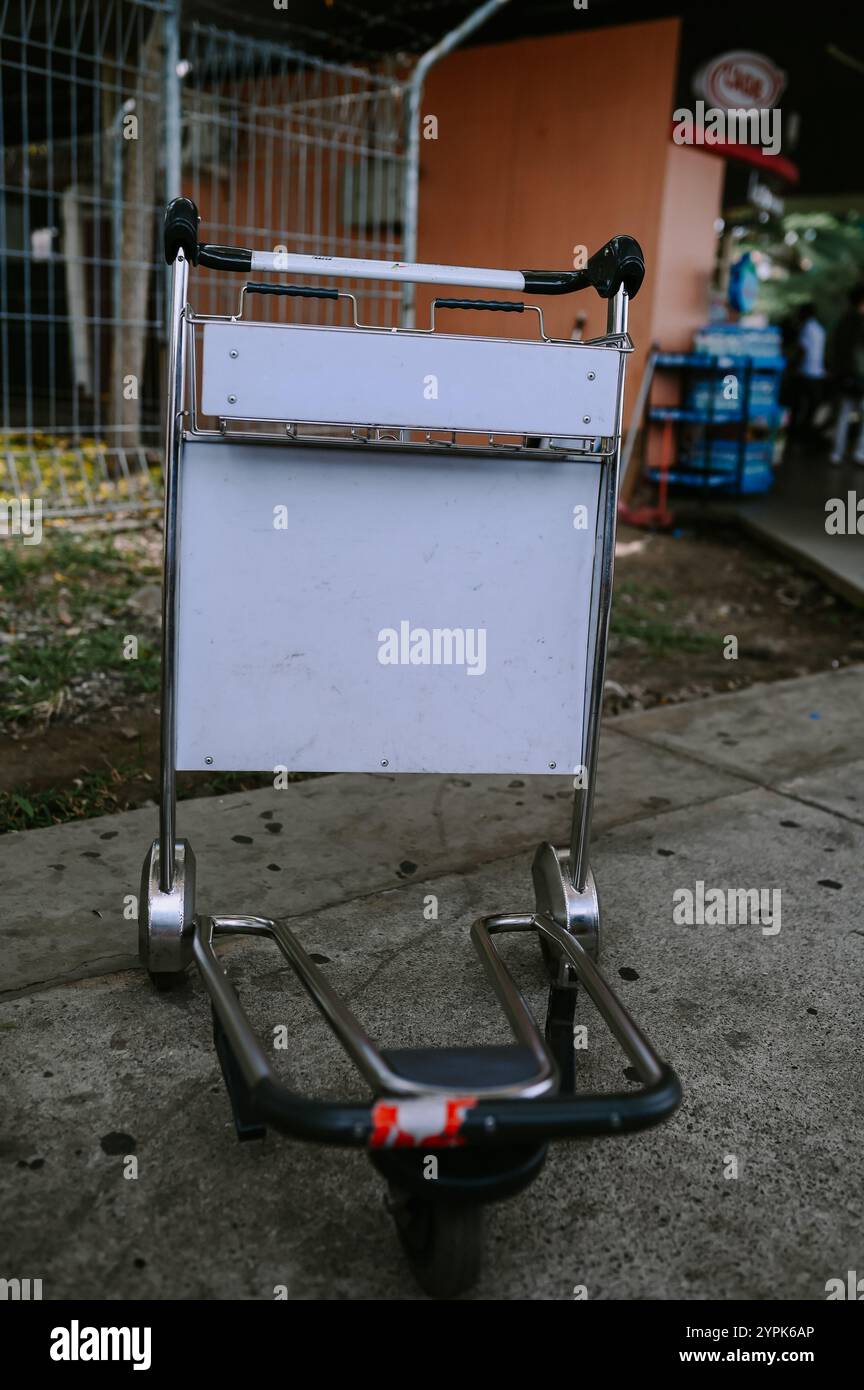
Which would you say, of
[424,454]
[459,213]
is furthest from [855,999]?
[459,213]

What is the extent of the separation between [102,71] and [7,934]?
8.59m

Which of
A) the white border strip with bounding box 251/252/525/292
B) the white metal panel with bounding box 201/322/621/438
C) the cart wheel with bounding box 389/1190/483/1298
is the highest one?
the white border strip with bounding box 251/252/525/292

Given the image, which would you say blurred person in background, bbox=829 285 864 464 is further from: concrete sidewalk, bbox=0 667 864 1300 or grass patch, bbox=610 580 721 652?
concrete sidewalk, bbox=0 667 864 1300

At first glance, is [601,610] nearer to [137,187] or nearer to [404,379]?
[404,379]

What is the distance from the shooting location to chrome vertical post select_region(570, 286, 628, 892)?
7.04 ft

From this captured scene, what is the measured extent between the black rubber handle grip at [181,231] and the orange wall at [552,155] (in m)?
6.73

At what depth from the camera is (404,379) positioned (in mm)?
1959

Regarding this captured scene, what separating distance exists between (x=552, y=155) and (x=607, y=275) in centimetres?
733

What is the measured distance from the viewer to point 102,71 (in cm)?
898

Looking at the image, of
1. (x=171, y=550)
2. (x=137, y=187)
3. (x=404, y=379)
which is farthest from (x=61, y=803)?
(x=137, y=187)

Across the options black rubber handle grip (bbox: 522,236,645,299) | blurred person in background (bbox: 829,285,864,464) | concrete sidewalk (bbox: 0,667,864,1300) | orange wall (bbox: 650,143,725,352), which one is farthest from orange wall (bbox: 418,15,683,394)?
black rubber handle grip (bbox: 522,236,645,299)

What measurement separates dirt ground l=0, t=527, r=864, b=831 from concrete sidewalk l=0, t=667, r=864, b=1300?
0.45 metres

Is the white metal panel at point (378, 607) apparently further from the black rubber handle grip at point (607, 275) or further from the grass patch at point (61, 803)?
the grass patch at point (61, 803)

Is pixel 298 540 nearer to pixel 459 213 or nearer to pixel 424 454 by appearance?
pixel 424 454
